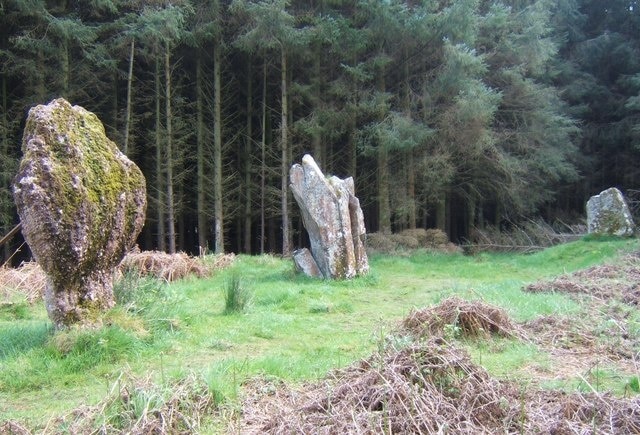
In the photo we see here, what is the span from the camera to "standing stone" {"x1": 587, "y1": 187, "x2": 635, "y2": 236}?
16.9m

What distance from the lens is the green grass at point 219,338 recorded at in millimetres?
5125

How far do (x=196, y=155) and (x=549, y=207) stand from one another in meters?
17.9

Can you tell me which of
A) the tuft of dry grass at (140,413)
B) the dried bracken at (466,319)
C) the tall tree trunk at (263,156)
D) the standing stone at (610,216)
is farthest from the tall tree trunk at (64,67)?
the standing stone at (610,216)

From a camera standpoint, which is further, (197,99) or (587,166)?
(587,166)

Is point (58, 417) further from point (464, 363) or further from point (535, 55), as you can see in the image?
point (535, 55)

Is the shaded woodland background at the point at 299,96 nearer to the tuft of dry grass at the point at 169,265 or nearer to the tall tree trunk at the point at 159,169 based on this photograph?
the tall tree trunk at the point at 159,169

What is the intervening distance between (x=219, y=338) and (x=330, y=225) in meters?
5.87

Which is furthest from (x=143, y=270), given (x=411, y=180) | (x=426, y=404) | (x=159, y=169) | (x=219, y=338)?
(x=411, y=180)

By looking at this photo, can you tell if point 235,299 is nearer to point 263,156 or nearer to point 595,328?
point 595,328

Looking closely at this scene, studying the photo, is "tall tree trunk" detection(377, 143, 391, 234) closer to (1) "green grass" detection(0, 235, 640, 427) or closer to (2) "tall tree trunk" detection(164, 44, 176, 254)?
(2) "tall tree trunk" detection(164, 44, 176, 254)

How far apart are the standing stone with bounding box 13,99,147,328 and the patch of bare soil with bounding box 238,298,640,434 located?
A: 281cm

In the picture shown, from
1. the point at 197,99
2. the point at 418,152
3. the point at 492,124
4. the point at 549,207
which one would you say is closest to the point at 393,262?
the point at 418,152

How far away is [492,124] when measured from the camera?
23500 mm

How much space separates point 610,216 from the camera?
Result: 17.1 metres
